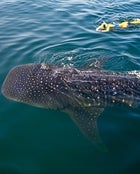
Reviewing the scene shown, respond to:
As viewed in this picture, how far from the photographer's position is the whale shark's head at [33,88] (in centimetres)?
684

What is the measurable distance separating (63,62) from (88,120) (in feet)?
9.95

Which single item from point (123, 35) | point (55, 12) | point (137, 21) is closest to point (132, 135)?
point (123, 35)

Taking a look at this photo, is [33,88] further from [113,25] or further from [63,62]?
[113,25]

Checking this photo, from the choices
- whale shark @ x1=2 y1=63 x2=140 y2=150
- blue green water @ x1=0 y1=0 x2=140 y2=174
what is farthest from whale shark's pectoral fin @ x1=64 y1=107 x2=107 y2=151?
blue green water @ x1=0 y1=0 x2=140 y2=174

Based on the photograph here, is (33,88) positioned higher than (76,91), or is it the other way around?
(33,88)

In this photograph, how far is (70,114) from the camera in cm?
673

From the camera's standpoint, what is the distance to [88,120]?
6.48 metres

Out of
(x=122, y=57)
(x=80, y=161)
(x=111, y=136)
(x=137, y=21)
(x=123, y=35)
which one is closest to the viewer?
(x=80, y=161)

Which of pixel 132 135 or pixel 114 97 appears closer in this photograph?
pixel 132 135

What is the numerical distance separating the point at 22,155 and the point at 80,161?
1.13 metres

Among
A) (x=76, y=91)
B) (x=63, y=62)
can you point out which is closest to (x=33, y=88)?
(x=76, y=91)

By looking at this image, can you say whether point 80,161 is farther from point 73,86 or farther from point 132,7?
point 132,7

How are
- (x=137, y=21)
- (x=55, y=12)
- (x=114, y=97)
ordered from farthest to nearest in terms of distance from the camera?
(x=55, y=12) < (x=137, y=21) < (x=114, y=97)

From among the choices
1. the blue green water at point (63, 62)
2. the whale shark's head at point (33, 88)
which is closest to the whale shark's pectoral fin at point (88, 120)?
the blue green water at point (63, 62)
